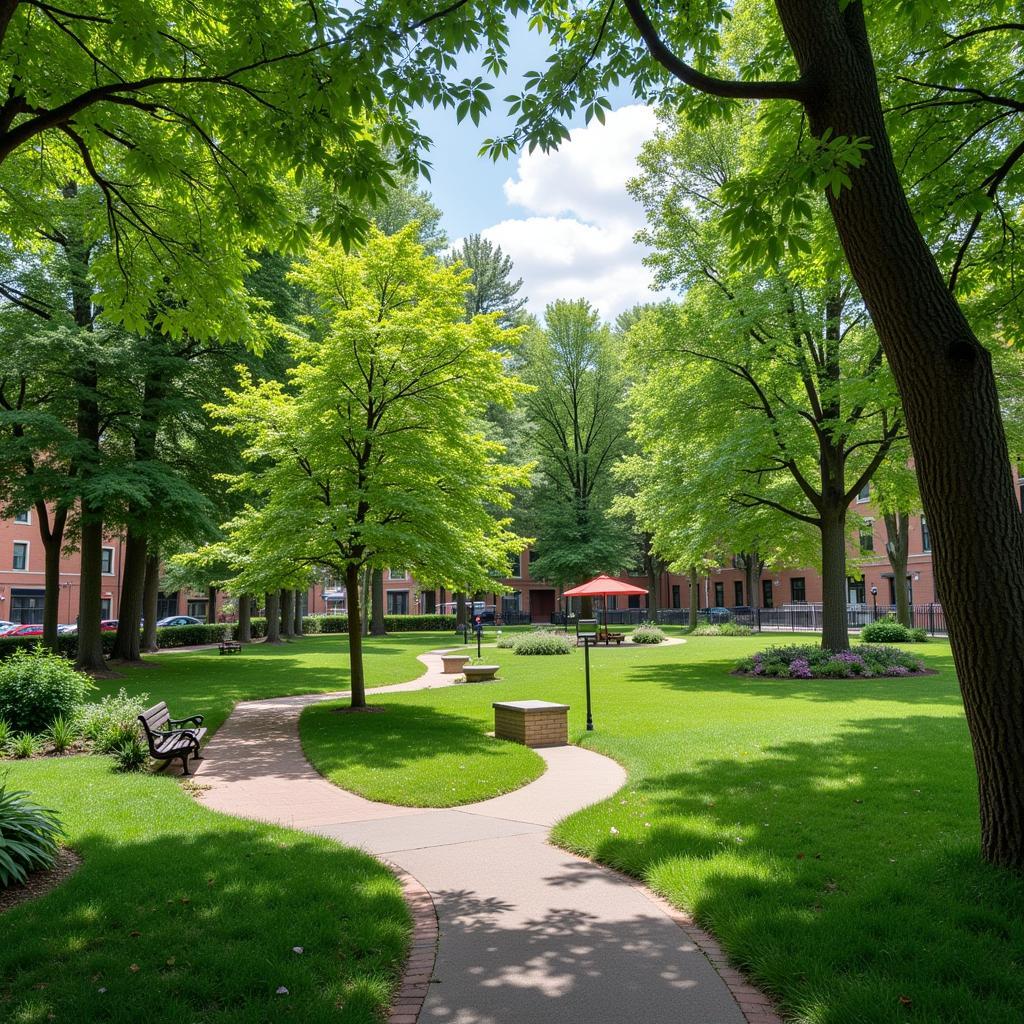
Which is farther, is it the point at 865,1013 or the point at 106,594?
the point at 106,594

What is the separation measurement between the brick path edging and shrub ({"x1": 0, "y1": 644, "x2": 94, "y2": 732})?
844 cm

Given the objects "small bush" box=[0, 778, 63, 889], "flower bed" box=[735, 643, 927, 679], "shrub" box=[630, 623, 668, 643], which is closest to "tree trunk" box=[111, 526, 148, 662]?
"flower bed" box=[735, 643, 927, 679]

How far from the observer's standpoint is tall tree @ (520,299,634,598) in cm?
4606

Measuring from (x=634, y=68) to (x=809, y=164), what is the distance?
9.24ft

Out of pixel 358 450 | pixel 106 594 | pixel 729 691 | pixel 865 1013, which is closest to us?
pixel 865 1013

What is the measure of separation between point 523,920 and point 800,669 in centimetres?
1672

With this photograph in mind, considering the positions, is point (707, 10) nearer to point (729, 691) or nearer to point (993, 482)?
point (993, 482)

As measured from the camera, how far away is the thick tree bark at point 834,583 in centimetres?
2098

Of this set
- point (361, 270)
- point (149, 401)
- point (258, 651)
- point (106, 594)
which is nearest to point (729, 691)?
point (361, 270)

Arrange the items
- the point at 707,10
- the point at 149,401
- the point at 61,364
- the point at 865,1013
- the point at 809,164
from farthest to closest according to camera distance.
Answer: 1. the point at 149,401
2. the point at 61,364
3. the point at 707,10
4. the point at 809,164
5. the point at 865,1013

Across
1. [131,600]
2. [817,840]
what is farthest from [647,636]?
[817,840]

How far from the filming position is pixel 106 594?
5834 centimetres

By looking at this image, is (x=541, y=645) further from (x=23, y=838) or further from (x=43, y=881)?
(x=43, y=881)

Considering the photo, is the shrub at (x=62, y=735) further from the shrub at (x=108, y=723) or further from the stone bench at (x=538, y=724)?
the stone bench at (x=538, y=724)
